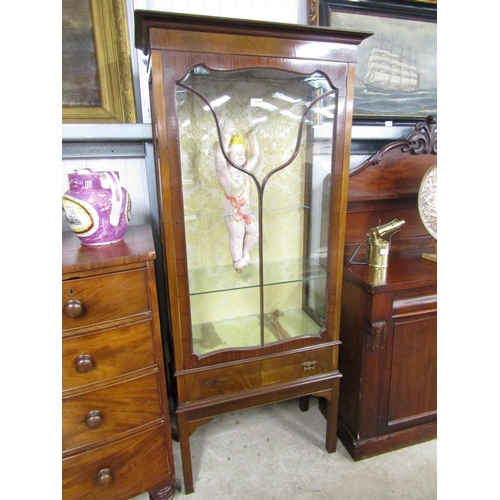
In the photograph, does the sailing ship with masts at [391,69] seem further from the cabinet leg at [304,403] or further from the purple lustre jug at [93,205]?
the cabinet leg at [304,403]

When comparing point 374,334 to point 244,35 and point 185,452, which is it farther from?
point 244,35

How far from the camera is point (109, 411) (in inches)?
34.4

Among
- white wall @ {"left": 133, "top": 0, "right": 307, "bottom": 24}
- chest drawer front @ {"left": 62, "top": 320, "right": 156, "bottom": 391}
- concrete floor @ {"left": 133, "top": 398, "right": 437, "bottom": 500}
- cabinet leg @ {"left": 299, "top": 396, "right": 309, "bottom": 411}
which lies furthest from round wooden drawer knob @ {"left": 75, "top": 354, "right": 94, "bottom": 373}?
white wall @ {"left": 133, "top": 0, "right": 307, "bottom": 24}

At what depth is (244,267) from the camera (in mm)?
1079

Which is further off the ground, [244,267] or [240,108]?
[240,108]

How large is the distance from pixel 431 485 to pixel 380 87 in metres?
1.56

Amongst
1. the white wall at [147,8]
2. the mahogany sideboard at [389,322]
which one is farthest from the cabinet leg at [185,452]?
the white wall at [147,8]

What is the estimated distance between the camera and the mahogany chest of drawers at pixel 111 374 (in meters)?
0.78

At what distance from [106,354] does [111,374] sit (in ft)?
0.21

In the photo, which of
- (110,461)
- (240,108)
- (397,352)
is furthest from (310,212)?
(110,461)

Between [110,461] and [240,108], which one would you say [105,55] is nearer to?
[240,108]

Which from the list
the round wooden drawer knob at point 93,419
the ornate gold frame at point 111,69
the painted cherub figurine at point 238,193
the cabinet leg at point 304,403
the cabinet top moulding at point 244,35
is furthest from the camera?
the cabinet leg at point 304,403

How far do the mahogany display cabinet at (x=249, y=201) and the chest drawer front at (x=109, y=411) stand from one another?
10 cm
